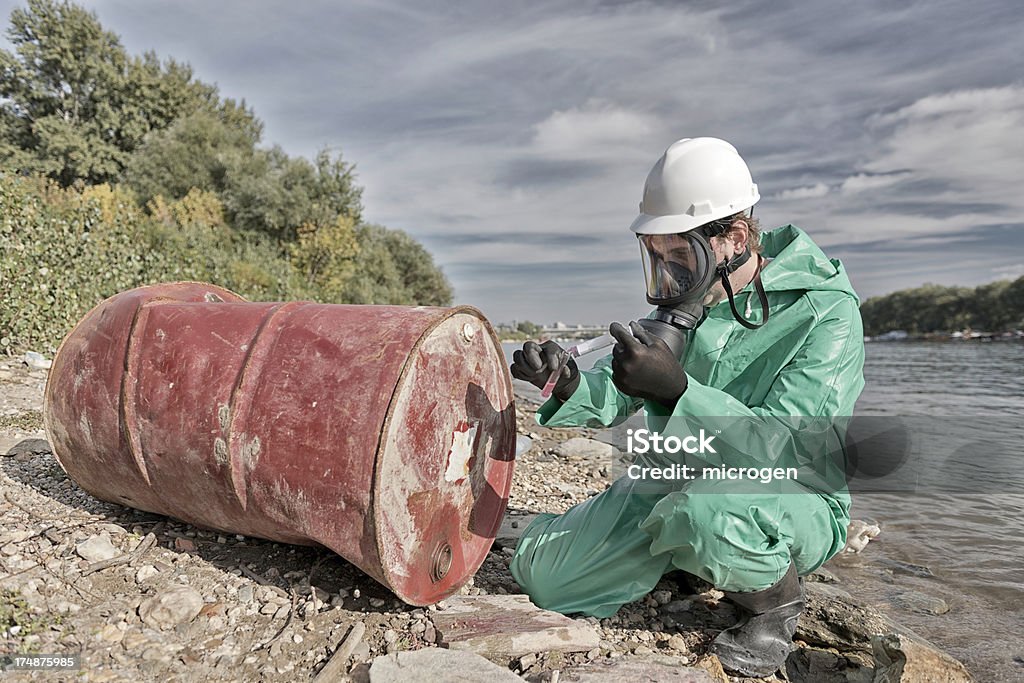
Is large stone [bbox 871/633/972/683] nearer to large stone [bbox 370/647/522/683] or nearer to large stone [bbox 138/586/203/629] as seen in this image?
large stone [bbox 370/647/522/683]

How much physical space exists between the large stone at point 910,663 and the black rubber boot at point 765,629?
0.33 metres

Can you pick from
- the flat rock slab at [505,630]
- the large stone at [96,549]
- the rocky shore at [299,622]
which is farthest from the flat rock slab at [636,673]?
the large stone at [96,549]

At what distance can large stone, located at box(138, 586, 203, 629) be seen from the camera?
2.43 metres

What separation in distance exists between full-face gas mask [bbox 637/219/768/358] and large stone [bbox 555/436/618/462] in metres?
3.24

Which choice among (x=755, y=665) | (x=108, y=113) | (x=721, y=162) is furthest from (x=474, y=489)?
(x=108, y=113)

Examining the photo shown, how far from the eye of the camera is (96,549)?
2.76 m

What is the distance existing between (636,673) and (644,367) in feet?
3.26

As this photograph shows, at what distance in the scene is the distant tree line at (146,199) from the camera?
722 cm

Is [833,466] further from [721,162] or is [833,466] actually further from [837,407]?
[721,162]

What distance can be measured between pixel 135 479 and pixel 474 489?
52.6 inches

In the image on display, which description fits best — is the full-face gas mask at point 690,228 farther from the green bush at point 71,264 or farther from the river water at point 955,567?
the green bush at point 71,264

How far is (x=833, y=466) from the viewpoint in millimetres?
2674

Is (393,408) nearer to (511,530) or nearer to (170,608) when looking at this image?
(170,608)


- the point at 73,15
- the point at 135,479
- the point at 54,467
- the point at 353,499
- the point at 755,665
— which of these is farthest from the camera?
the point at 73,15
